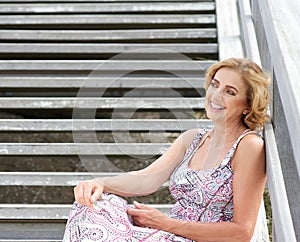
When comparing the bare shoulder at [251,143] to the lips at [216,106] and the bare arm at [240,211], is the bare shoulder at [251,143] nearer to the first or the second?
the bare arm at [240,211]

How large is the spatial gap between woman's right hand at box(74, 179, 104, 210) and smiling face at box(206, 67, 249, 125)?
0.45 m

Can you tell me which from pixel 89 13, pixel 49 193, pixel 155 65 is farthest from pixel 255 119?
pixel 49 193

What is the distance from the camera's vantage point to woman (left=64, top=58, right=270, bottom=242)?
8.70ft

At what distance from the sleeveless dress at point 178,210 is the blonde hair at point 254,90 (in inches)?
1.9

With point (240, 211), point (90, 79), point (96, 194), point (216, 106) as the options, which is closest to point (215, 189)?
point (240, 211)

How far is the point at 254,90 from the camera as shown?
276 centimetres

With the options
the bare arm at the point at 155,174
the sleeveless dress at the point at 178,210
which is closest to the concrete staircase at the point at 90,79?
the bare arm at the point at 155,174

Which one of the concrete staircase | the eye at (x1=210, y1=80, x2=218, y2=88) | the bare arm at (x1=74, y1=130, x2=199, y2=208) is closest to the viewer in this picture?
the eye at (x1=210, y1=80, x2=218, y2=88)

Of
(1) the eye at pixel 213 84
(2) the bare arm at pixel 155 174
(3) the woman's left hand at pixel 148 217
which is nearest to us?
(3) the woman's left hand at pixel 148 217

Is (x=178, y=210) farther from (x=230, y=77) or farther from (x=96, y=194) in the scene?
(x=230, y=77)

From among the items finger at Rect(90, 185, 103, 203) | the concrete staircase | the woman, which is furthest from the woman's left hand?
the concrete staircase

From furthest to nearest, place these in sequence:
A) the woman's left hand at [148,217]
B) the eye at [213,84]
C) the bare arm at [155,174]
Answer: the bare arm at [155,174]
the eye at [213,84]
the woman's left hand at [148,217]

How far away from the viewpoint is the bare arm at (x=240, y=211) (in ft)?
8.66

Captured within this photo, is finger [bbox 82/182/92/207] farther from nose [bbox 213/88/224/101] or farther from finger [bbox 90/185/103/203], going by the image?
nose [bbox 213/88/224/101]
